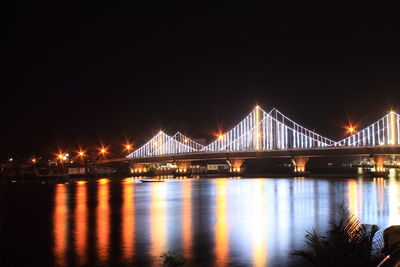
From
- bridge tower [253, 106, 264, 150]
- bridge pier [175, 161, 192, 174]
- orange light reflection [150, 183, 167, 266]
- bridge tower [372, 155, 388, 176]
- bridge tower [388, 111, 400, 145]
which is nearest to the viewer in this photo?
orange light reflection [150, 183, 167, 266]

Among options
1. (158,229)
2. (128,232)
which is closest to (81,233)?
(128,232)

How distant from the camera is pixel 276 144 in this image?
4149 inches

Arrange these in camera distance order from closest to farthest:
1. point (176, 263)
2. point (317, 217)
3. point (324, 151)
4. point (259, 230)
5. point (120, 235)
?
point (176, 263), point (120, 235), point (259, 230), point (317, 217), point (324, 151)

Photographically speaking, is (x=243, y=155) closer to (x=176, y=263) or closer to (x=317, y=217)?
(x=317, y=217)

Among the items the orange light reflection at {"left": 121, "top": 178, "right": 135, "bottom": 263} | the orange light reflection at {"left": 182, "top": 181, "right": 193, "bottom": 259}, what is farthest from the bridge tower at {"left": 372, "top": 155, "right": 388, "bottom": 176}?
the orange light reflection at {"left": 121, "top": 178, "right": 135, "bottom": 263}

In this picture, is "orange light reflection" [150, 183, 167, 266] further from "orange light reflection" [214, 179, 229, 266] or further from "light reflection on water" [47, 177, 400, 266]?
"orange light reflection" [214, 179, 229, 266]

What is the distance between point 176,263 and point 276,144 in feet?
319

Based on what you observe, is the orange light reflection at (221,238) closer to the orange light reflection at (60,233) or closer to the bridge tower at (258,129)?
the orange light reflection at (60,233)

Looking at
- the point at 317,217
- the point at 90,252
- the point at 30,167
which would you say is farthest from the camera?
the point at 30,167

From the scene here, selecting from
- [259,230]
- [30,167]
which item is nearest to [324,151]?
[30,167]

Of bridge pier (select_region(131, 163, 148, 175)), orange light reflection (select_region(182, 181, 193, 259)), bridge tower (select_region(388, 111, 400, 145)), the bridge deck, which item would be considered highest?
bridge tower (select_region(388, 111, 400, 145))

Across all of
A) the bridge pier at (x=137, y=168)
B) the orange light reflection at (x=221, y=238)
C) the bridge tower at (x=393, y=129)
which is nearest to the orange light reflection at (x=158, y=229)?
the orange light reflection at (x=221, y=238)

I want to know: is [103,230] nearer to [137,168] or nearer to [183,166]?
[183,166]

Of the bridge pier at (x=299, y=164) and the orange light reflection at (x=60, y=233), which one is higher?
the bridge pier at (x=299, y=164)
